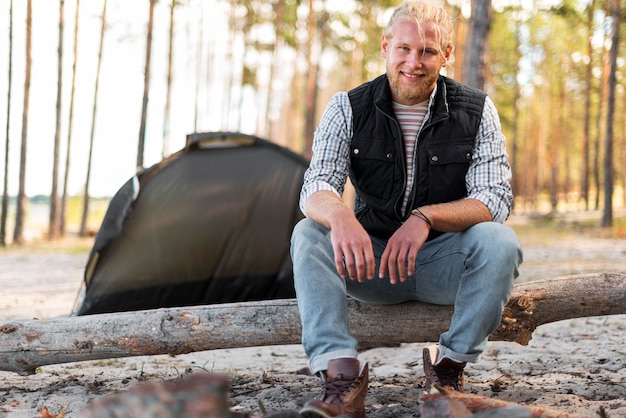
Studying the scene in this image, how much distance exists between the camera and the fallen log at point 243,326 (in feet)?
10.7

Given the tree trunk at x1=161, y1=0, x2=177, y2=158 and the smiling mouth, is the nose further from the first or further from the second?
the tree trunk at x1=161, y1=0, x2=177, y2=158

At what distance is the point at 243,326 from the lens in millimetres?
3367

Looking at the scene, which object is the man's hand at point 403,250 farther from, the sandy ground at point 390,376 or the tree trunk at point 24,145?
the tree trunk at point 24,145

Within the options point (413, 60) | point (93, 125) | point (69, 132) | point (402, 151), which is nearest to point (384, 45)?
point (413, 60)

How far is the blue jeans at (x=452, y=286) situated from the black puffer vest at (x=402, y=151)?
26 centimetres

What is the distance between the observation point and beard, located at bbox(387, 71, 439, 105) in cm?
306

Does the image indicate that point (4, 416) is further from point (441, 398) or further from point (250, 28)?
point (250, 28)

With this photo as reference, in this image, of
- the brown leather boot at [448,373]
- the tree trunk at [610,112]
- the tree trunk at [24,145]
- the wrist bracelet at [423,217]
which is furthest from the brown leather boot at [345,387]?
the tree trunk at [24,145]

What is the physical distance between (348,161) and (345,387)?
3.72ft

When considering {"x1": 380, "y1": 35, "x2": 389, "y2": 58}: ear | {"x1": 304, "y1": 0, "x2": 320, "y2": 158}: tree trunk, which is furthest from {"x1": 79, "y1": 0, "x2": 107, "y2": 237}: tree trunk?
{"x1": 380, "y1": 35, "x2": 389, "y2": 58}: ear

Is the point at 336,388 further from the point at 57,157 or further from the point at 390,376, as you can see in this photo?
the point at 57,157

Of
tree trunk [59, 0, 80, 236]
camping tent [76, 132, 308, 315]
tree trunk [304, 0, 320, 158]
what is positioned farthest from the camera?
tree trunk [304, 0, 320, 158]

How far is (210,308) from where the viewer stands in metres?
3.42

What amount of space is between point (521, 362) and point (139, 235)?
3112 mm
